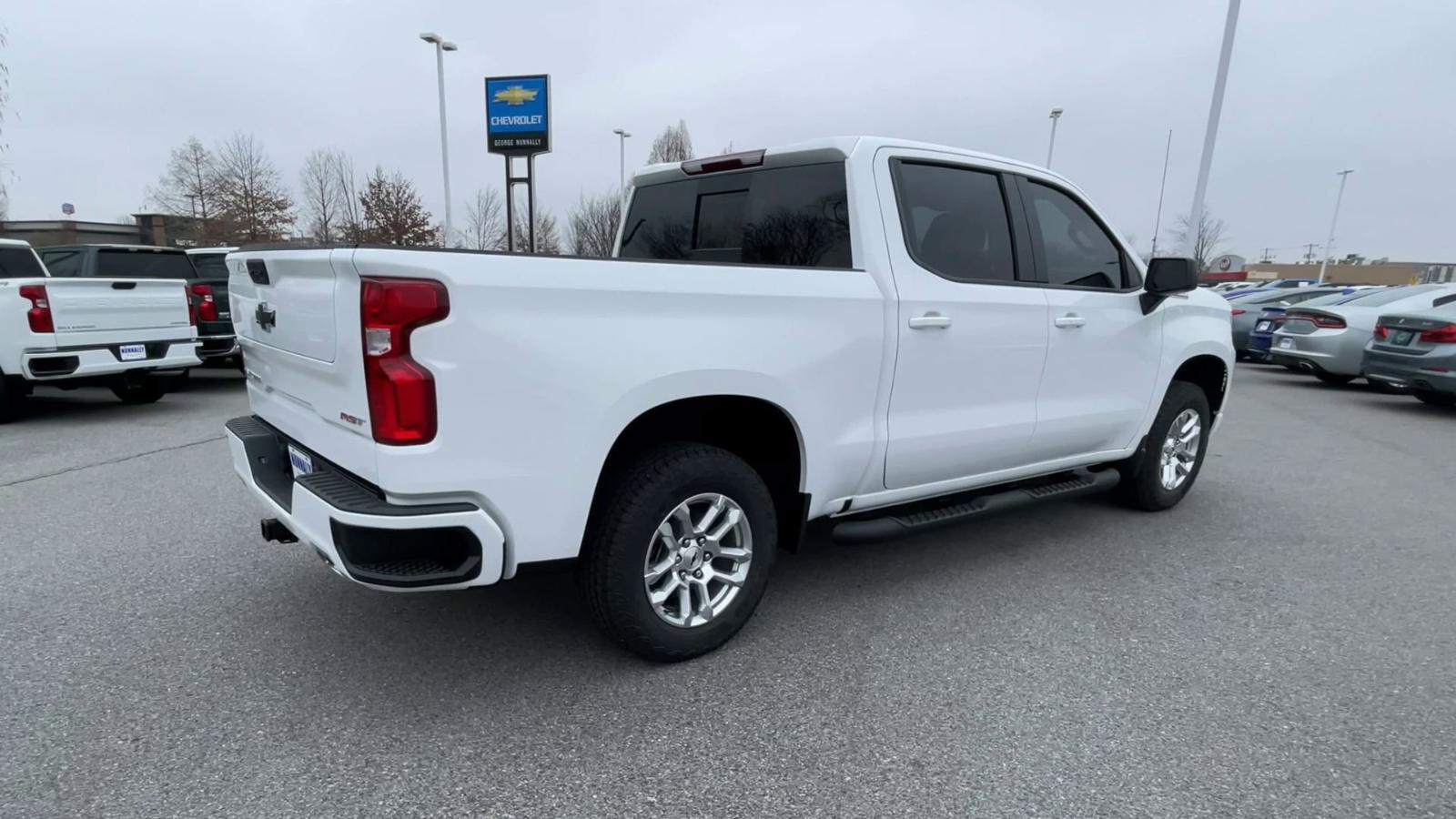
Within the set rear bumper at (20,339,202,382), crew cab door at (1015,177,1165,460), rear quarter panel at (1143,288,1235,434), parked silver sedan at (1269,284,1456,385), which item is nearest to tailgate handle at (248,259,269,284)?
crew cab door at (1015,177,1165,460)

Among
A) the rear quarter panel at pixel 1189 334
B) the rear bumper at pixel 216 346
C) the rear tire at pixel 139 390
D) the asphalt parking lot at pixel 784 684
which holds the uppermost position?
the rear quarter panel at pixel 1189 334

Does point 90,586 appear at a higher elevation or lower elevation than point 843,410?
lower

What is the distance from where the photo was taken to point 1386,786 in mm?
2318

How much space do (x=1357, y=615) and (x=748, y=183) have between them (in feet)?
11.1

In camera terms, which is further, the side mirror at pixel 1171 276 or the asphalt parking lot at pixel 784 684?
the side mirror at pixel 1171 276

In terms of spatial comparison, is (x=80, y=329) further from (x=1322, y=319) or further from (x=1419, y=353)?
(x=1322, y=319)

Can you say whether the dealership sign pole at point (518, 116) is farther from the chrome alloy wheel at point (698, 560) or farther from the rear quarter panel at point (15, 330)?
the chrome alloy wheel at point (698, 560)

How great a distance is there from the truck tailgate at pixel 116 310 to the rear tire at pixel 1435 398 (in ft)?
44.8

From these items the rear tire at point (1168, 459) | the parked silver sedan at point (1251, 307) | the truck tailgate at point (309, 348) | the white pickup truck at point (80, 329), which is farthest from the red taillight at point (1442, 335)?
the white pickup truck at point (80, 329)

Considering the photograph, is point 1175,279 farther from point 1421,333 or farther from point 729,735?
point 1421,333

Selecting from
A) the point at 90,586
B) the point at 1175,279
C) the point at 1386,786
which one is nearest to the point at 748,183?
the point at 1175,279

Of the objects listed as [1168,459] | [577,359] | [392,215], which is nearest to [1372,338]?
[1168,459]

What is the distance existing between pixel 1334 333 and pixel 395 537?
509 inches

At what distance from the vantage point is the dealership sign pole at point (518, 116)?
2009 cm
